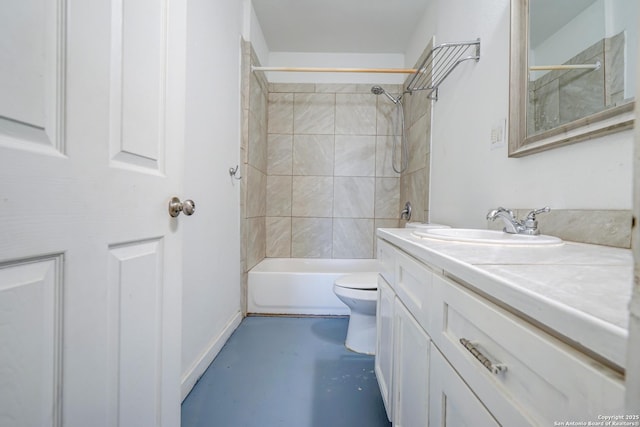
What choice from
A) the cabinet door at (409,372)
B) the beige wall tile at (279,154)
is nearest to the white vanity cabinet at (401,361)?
the cabinet door at (409,372)

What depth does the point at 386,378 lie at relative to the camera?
112 centimetres

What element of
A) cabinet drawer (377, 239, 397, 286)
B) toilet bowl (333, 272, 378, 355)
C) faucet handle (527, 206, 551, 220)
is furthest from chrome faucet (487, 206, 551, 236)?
toilet bowl (333, 272, 378, 355)

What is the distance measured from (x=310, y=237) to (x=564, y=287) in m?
2.63

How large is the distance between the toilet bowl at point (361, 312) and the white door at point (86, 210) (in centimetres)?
109

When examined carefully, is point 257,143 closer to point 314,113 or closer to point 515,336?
point 314,113

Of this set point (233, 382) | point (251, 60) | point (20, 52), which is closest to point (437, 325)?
point (20, 52)

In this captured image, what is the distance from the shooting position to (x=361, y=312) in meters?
1.75

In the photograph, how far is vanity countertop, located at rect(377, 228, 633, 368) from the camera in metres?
0.25

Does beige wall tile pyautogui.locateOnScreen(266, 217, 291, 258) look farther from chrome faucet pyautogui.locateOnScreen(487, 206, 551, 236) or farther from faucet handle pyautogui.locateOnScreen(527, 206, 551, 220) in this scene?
faucet handle pyautogui.locateOnScreen(527, 206, 551, 220)

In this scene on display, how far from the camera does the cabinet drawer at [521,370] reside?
0.86 feet

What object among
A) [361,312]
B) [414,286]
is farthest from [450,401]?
[361,312]

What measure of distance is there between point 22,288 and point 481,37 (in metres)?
1.86

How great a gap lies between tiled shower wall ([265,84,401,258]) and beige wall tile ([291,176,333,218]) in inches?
0.4

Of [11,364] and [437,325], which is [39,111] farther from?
[437,325]
